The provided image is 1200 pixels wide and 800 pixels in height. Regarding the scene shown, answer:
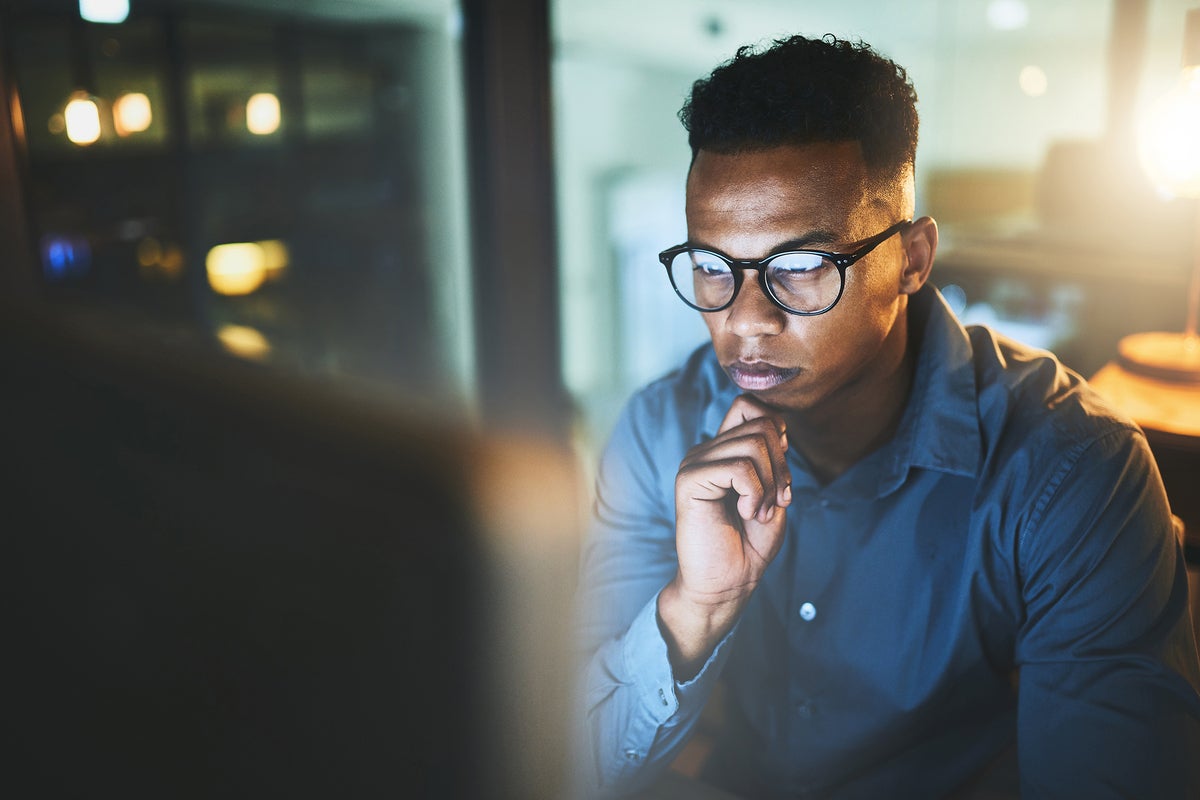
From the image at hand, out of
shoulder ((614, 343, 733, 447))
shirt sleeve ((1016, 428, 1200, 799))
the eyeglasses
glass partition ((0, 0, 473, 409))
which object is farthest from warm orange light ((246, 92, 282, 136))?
shirt sleeve ((1016, 428, 1200, 799))

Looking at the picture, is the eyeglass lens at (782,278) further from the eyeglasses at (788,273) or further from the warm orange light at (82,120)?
the warm orange light at (82,120)

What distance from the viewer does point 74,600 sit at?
104 inches

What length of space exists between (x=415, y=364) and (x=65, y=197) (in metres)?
2.86

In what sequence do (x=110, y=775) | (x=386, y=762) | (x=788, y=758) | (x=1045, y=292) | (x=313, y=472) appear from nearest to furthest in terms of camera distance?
(x=788, y=758), (x=1045, y=292), (x=386, y=762), (x=110, y=775), (x=313, y=472)

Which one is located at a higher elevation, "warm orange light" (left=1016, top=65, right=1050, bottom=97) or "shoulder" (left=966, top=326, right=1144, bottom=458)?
"warm orange light" (left=1016, top=65, right=1050, bottom=97)

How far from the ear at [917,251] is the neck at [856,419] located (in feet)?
0.22

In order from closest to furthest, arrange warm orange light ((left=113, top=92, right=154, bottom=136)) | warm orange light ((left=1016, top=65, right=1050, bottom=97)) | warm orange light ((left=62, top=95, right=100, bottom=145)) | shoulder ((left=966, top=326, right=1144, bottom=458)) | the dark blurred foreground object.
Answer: shoulder ((left=966, top=326, right=1144, bottom=458))
warm orange light ((left=1016, top=65, right=1050, bottom=97))
the dark blurred foreground object
warm orange light ((left=62, top=95, right=100, bottom=145))
warm orange light ((left=113, top=92, right=154, bottom=136))

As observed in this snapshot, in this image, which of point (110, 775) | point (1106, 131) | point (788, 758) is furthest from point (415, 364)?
point (788, 758)

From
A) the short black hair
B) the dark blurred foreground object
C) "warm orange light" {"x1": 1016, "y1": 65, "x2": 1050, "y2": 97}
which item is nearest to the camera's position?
the short black hair

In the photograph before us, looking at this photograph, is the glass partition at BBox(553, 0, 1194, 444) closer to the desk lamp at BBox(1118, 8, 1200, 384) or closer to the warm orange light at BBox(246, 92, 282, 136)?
the desk lamp at BBox(1118, 8, 1200, 384)

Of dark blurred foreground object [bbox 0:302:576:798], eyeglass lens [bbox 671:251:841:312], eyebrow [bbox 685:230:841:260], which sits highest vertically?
eyebrow [bbox 685:230:841:260]

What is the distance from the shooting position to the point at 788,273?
0.70 metres

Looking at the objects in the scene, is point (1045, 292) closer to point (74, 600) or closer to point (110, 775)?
point (110, 775)

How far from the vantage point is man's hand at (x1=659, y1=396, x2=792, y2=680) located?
73 cm
